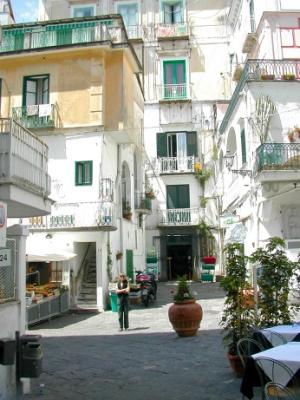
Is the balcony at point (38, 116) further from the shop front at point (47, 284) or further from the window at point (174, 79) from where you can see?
the window at point (174, 79)

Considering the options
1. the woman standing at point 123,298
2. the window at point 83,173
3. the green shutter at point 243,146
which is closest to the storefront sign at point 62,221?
the window at point 83,173

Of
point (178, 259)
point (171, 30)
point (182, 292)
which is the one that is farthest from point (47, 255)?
point (171, 30)

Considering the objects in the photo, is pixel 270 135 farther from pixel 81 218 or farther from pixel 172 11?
pixel 172 11

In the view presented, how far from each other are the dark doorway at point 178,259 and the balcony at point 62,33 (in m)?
15.1

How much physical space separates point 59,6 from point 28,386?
29.7m

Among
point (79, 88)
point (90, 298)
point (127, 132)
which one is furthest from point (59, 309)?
point (79, 88)

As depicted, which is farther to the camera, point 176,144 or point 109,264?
point 176,144

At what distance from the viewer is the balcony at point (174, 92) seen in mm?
30802

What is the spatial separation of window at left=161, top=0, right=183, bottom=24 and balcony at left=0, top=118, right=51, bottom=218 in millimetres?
24467

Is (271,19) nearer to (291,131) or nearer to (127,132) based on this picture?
(291,131)

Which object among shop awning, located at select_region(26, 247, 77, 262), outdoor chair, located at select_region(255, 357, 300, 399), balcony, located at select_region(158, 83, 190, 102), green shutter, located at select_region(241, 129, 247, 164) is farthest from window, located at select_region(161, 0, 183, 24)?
outdoor chair, located at select_region(255, 357, 300, 399)

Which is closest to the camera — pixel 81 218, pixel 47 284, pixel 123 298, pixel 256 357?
pixel 256 357

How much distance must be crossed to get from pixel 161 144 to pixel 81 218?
13.7m

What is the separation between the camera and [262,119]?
58.9 ft
